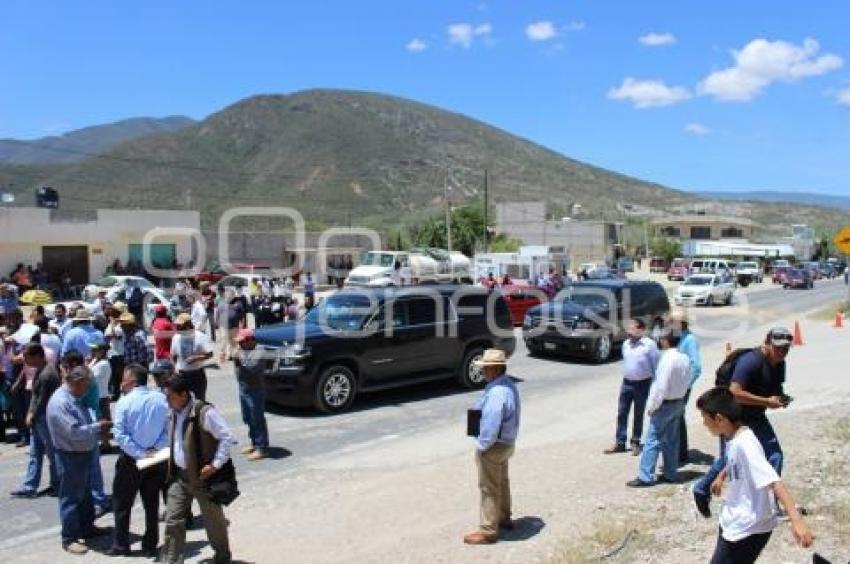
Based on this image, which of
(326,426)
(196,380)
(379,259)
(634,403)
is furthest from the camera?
(379,259)

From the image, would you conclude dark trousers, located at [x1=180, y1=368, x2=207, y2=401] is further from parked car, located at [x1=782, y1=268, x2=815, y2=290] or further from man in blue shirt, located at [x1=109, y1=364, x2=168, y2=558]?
parked car, located at [x1=782, y1=268, x2=815, y2=290]

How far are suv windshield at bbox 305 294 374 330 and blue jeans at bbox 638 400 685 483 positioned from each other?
5673 millimetres

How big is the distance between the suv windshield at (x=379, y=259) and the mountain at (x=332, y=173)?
2206 inches

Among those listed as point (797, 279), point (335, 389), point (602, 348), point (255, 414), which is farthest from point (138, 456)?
point (797, 279)

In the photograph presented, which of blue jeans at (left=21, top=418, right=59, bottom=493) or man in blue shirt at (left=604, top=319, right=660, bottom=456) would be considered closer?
blue jeans at (left=21, top=418, right=59, bottom=493)

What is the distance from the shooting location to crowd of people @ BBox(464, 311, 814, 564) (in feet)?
14.7

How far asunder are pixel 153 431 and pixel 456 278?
4319cm

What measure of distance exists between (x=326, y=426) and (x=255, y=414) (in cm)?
199

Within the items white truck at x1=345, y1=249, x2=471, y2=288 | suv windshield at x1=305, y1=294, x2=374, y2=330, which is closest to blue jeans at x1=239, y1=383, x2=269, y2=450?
suv windshield at x1=305, y1=294, x2=374, y2=330

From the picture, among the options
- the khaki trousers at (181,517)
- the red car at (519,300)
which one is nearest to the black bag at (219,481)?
the khaki trousers at (181,517)

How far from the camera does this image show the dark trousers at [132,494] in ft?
21.6

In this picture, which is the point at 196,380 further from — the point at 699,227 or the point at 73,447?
the point at 699,227

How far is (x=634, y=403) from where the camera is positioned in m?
9.50

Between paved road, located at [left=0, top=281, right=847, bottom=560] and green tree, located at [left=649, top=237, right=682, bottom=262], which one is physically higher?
green tree, located at [left=649, top=237, right=682, bottom=262]
